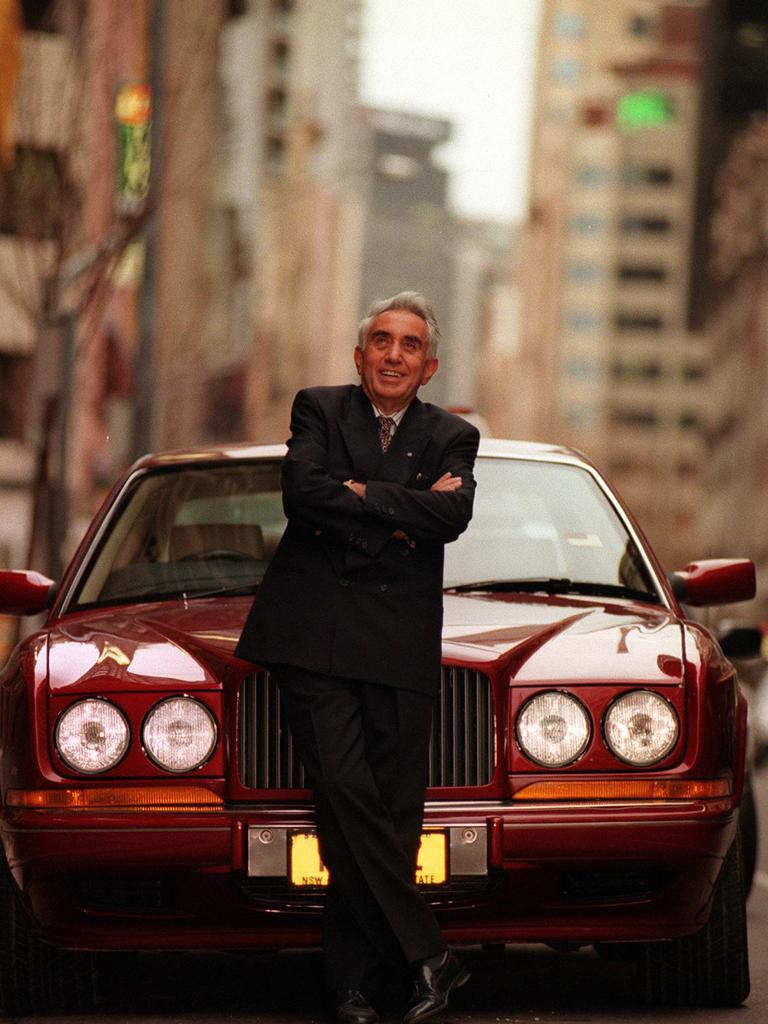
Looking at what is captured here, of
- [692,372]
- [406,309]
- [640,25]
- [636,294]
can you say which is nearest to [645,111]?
[636,294]

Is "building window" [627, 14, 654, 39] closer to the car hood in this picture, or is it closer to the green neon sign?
the green neon sign

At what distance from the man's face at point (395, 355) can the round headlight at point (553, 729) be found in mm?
794

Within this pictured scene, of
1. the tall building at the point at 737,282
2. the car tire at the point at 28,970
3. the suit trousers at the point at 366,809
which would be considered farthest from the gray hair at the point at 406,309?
the tall building at the point at 737,282

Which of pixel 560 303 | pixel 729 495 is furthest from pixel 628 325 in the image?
pixel 729 495

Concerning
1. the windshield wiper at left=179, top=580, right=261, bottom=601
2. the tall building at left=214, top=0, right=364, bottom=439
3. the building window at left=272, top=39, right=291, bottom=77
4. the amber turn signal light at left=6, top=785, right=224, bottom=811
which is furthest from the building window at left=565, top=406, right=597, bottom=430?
the amber turn signal light at left=6, top=785, right=224, bottom=811

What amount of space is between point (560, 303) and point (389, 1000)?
602 ft

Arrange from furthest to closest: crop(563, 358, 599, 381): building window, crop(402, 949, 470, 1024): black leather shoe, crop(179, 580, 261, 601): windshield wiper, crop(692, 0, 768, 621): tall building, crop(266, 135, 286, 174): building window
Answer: crop(563, 358, 599, 381): building window
crop(266, 135, 286, 174): building window
crop(692, 0, 768, 621): tall building
crop(179, 580, 261, 601): windshield wiper
crop(402, 949, 470, 1024): black leather shoe

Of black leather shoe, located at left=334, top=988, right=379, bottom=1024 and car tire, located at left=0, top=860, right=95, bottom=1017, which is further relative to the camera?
car tire, located at left=0, top=860, right=95, bottom=1017

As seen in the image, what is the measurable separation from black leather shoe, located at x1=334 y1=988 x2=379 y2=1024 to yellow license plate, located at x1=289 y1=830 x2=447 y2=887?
0.85ft

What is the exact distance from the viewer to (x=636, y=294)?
17400 centimetres

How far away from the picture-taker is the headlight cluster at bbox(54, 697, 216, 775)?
5332 mm

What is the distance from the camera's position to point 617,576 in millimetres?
6355

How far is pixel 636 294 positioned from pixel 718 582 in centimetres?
16933

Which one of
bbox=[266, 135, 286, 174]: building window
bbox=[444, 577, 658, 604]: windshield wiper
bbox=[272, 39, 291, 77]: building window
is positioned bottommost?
bbox=[444, 577, 658, 604]: windshield wiper
